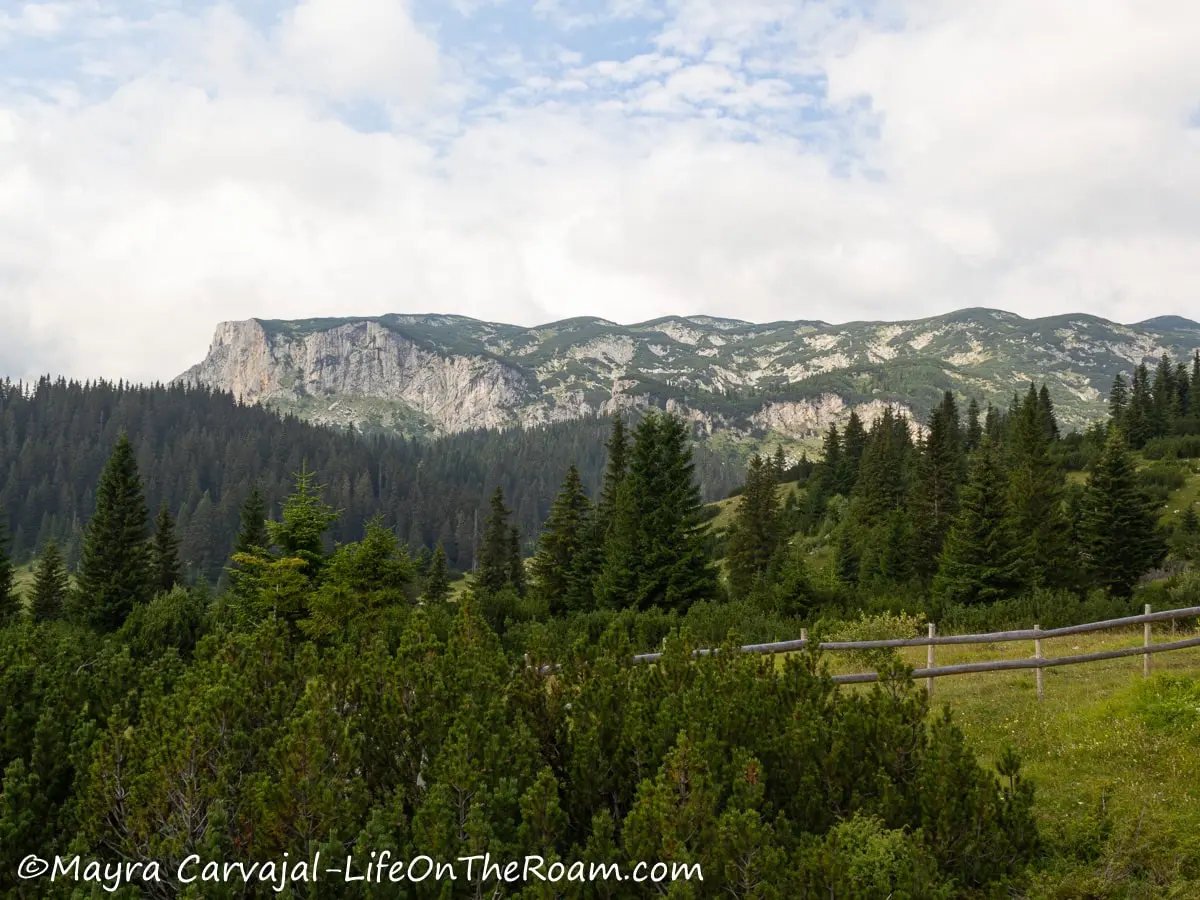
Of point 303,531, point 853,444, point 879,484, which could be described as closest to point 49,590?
point 303,531

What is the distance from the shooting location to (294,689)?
6.57 meters

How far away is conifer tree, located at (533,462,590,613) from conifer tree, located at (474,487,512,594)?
553 inches

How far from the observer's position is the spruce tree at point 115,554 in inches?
1768

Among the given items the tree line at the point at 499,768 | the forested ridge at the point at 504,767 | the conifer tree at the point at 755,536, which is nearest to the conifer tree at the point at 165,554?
the conifer tree at the point at 755,536

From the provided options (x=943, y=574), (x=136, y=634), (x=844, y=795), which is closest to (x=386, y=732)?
(x=844, y=795)

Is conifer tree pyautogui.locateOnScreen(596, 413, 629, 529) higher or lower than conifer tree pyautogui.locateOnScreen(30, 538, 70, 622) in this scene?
higher

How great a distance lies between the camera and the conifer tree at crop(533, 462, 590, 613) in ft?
135

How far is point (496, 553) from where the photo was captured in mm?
57469

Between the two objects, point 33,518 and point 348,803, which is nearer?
point 348,803

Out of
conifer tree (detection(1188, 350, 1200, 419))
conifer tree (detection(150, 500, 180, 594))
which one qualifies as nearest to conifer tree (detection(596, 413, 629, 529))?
conifer tree (detection(150, 500, 180, 594))

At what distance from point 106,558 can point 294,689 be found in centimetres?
4880

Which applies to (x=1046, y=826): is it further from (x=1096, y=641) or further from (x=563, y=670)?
(x=1096, y=641)

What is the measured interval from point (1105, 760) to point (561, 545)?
3395 cm

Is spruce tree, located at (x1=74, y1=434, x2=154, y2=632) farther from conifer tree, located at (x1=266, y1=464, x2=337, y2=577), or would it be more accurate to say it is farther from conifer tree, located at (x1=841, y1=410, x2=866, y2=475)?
conifer tree, located at (x1=841, y1=410, x2=866, y2=475)
